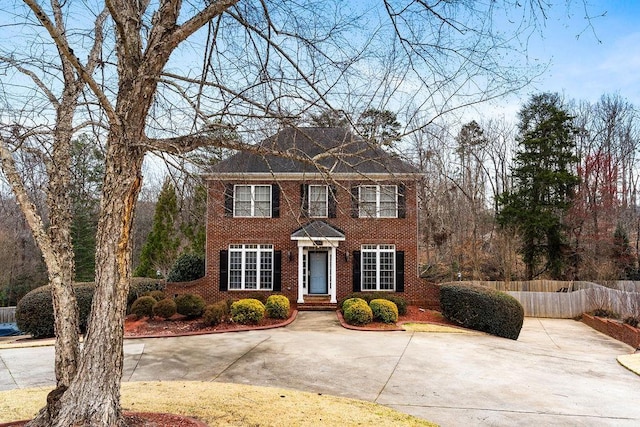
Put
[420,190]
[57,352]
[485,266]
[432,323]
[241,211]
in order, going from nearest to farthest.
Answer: [57,352] < [420,190] < [432,323] < [241,211] < [485,266]

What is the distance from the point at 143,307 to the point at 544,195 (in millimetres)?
21528

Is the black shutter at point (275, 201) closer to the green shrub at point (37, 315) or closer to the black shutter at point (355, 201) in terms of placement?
the black shutter at point (355, 201)

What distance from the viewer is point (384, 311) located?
47.2 ft

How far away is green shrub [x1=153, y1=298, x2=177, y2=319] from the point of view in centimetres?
1412

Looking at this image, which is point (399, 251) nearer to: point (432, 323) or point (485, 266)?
point (432, 323)

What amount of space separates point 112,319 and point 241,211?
13.9 metres

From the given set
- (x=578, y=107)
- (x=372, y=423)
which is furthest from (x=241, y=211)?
(x=578, y=107)

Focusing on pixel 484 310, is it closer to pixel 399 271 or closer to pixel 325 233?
pixel 399 271

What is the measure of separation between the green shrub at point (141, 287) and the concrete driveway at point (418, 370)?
14.3 ft

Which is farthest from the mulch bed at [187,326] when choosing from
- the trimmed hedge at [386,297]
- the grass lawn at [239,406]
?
the grass lawn at [239,406]

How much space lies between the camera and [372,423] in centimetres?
544

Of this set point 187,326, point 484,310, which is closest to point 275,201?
point 187,326

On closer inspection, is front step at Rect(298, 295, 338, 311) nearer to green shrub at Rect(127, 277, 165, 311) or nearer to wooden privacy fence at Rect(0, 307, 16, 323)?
green shrub at Rect(127, 277, 165, 311)

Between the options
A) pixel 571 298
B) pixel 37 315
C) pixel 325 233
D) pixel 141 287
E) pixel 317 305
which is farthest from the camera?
pixel 571 298
